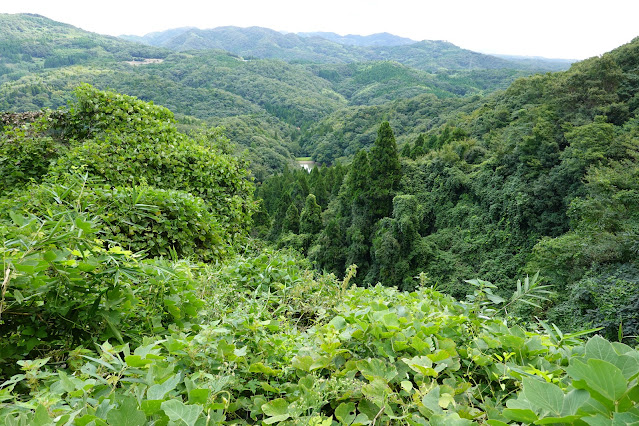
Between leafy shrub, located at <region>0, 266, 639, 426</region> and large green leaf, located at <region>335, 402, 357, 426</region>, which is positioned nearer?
leafy shrub, located at <region>0, 266, 639, 426</region>

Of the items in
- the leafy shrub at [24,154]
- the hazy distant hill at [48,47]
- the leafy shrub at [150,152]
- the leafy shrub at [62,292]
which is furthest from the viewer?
the hazy distant hill at [48,47]

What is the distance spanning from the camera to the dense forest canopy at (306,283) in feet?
3.28

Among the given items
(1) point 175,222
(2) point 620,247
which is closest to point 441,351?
(1) point 175,222

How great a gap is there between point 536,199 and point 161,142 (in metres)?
14.4

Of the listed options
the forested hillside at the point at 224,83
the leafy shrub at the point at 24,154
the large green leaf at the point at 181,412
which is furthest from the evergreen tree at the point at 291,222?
the forested hillside at the point at 224,83

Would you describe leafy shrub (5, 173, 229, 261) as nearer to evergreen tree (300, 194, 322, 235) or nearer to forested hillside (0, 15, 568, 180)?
evergreen tree (300, 194, 322, 235)

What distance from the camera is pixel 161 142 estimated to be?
17.4 feet

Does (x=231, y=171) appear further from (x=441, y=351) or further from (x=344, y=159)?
(x=344, y=159)

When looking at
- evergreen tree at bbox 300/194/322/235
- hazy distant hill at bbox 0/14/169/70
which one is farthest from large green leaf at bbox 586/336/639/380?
hazy distant hill at bbox 0/14/169/70

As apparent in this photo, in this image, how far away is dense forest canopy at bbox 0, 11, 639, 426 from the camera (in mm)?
1001

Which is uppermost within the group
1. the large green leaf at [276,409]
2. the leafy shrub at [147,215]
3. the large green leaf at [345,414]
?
the large green leaf at [345,414]

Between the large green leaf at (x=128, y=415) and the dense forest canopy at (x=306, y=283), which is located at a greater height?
the large green leaf at (x=128, y=415)

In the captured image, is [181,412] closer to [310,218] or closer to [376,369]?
[376,369]

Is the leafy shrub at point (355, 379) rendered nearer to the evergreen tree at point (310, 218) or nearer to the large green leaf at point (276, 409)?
the large green leaf at point (276, 409)
